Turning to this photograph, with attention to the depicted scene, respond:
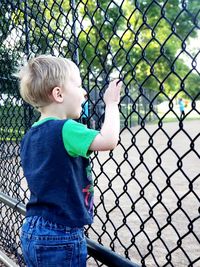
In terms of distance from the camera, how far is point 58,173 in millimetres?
1655

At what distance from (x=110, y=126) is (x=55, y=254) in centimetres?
61

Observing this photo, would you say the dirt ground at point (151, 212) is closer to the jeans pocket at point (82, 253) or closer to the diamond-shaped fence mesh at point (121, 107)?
the diamond-shaped fence mesh at point (121, 107)

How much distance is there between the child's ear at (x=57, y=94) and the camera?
1623mm

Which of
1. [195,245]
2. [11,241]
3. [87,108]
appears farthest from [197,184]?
[87,108]

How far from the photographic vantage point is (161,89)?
167cm

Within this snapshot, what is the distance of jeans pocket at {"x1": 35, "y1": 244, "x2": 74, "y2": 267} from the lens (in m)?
1.68

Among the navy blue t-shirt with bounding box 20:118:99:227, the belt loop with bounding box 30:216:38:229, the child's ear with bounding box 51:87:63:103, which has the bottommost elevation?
the belt loop with bounding box 30:216:38:229

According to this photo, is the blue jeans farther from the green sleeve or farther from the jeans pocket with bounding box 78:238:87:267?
the green sleeve

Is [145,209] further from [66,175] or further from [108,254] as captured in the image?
[66,175]

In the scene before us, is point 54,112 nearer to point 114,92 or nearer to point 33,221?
point 114,92

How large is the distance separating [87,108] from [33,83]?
663 mm

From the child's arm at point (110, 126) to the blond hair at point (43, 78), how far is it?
203mm

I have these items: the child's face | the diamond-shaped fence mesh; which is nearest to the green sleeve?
the child's face

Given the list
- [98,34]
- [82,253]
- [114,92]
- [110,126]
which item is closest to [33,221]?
[82,253]
